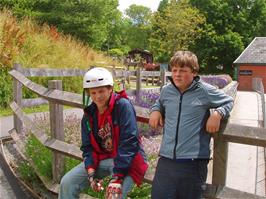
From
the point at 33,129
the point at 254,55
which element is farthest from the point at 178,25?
the point at 33,129

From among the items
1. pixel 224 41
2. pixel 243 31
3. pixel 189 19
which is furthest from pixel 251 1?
pixel 189 19

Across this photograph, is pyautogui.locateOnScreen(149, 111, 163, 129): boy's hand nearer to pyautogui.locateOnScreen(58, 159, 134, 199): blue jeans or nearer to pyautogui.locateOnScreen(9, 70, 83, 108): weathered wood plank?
pyautogui.locateOnScreen(58, 159, 134, 199): blue jeans

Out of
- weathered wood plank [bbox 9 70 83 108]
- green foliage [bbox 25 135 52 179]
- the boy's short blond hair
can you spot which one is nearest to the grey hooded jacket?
the boy's short blond hair

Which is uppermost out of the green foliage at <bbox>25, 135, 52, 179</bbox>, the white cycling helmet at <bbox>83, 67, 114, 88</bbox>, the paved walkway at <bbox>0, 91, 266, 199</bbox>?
the white cycling helmet at <bbox>83, 67, 114, 88</bbox>

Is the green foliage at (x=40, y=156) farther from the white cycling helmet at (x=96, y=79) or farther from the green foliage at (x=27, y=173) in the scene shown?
the white cycling helmet at (x=96, y=79)

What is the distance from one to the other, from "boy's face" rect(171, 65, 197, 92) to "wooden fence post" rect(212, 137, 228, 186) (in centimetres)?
46

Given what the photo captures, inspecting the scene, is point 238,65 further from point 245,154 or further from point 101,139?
point 101,139

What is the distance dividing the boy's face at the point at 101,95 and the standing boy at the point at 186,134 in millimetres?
507

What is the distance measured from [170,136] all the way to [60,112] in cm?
214

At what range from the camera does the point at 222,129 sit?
294 cm

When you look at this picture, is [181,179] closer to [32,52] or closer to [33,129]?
[33,129]

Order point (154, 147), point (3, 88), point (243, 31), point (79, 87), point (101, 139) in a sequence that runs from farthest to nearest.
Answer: point (243, 31) < point (79, 87) < point (3, 88) < point (154, 147) < point (101, 139)

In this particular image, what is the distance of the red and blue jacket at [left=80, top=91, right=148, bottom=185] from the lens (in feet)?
10.5

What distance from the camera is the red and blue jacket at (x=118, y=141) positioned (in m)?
3.20
